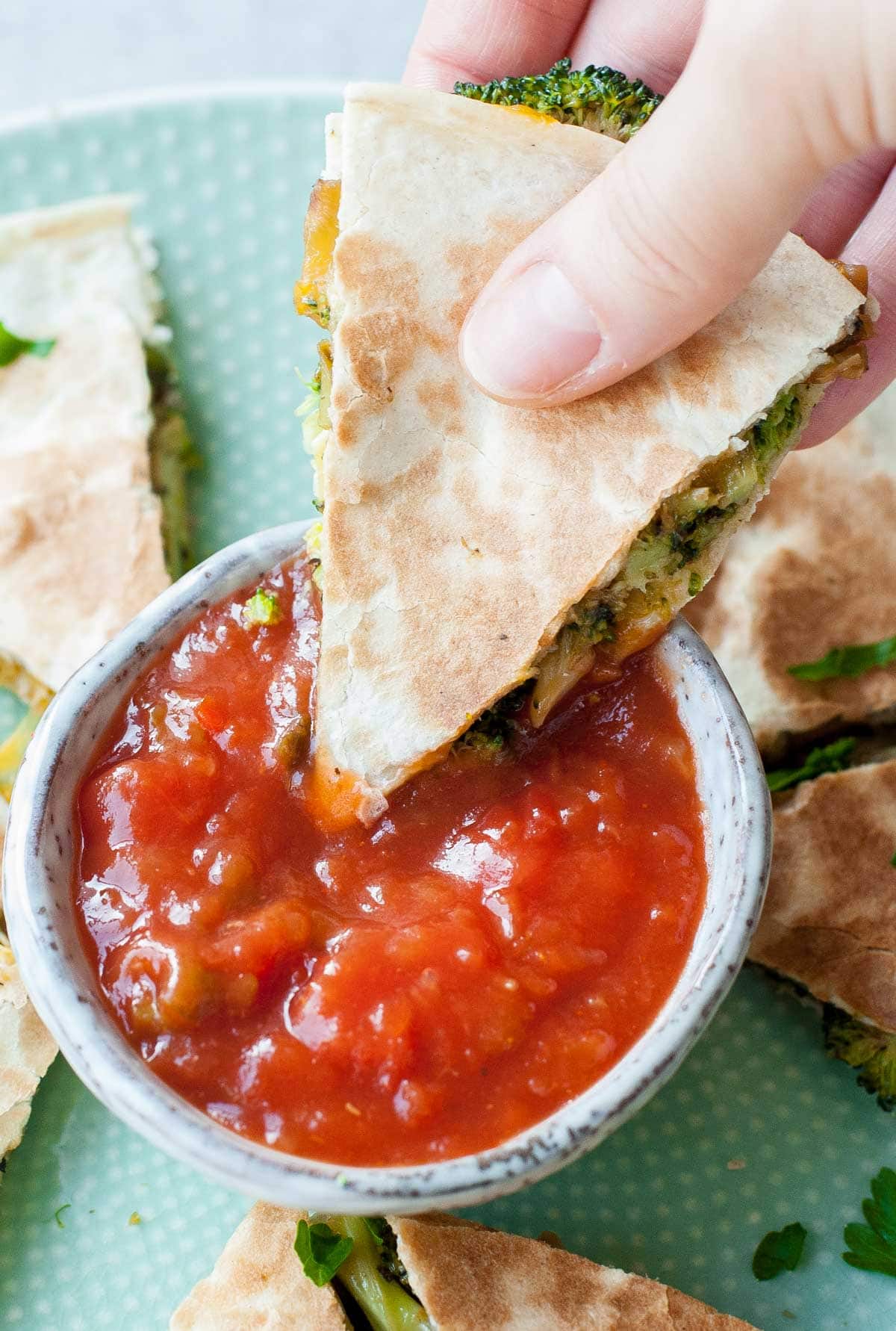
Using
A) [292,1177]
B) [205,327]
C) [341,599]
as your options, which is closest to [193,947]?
[292,1177]

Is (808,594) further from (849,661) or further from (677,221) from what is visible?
(677,221)

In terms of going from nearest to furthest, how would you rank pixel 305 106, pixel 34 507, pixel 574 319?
pixel 574 319 < pixel 34 507 < pixel 305 106

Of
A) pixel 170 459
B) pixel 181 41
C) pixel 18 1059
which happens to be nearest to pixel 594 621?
pixel 18 1059

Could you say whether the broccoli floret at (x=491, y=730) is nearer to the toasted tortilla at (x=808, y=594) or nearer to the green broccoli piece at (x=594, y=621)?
the green broccoli piece at (x=594, y=621)

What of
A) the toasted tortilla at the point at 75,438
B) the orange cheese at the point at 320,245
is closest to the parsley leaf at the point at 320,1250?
the toasted tortilla at the point at 75,438

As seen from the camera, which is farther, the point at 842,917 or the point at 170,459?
the point at 170,459

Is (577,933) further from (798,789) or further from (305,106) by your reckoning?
(305,106)

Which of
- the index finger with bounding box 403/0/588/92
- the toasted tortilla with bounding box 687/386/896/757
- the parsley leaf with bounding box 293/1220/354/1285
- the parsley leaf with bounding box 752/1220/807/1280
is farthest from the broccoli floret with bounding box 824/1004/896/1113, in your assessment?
the index finger with bounding box 403/0/588/92
